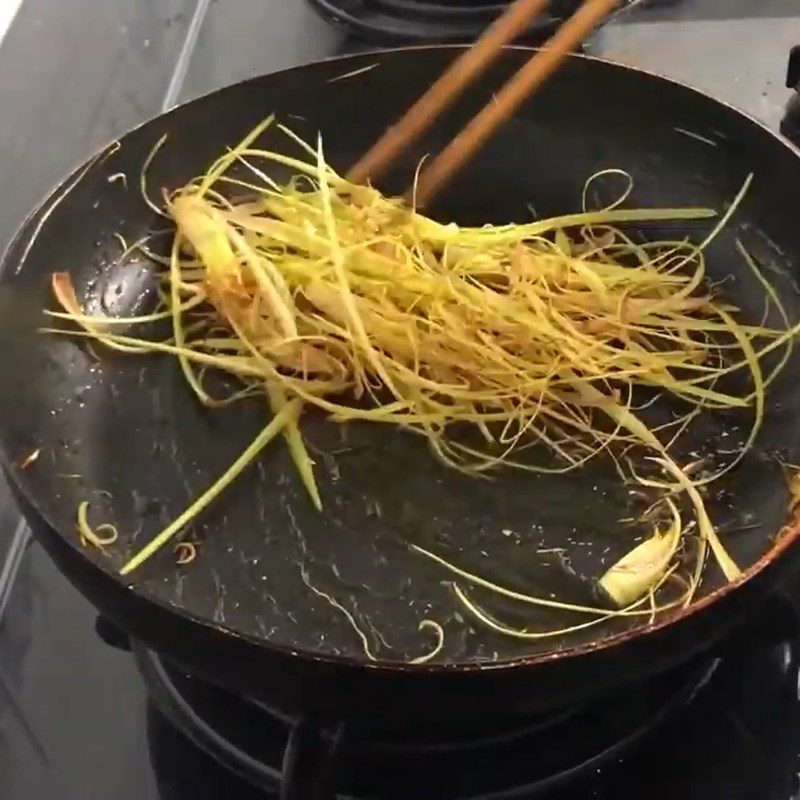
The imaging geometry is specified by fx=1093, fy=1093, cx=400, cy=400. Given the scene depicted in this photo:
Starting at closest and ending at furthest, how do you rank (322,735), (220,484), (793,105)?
(322,735) < (220,484) < (793,105)

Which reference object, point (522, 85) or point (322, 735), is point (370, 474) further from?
point (522, 85)

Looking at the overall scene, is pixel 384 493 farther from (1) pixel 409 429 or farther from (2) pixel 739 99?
(2) pixel 739 99

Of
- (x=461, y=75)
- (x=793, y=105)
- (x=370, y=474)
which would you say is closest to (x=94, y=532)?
(x=370, y=474)

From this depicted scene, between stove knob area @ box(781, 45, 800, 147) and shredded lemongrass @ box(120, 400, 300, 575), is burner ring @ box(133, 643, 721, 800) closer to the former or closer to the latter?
shredded lemongrass @ box(120, 400, 300, 575)

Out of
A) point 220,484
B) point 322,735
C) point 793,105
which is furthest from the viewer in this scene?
point 793,105

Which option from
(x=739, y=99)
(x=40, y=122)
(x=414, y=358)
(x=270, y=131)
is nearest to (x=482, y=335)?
(x=414, y=358)

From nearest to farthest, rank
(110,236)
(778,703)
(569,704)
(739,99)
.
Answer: (569,704)
(778,703)
(110,236)
(739,99)
